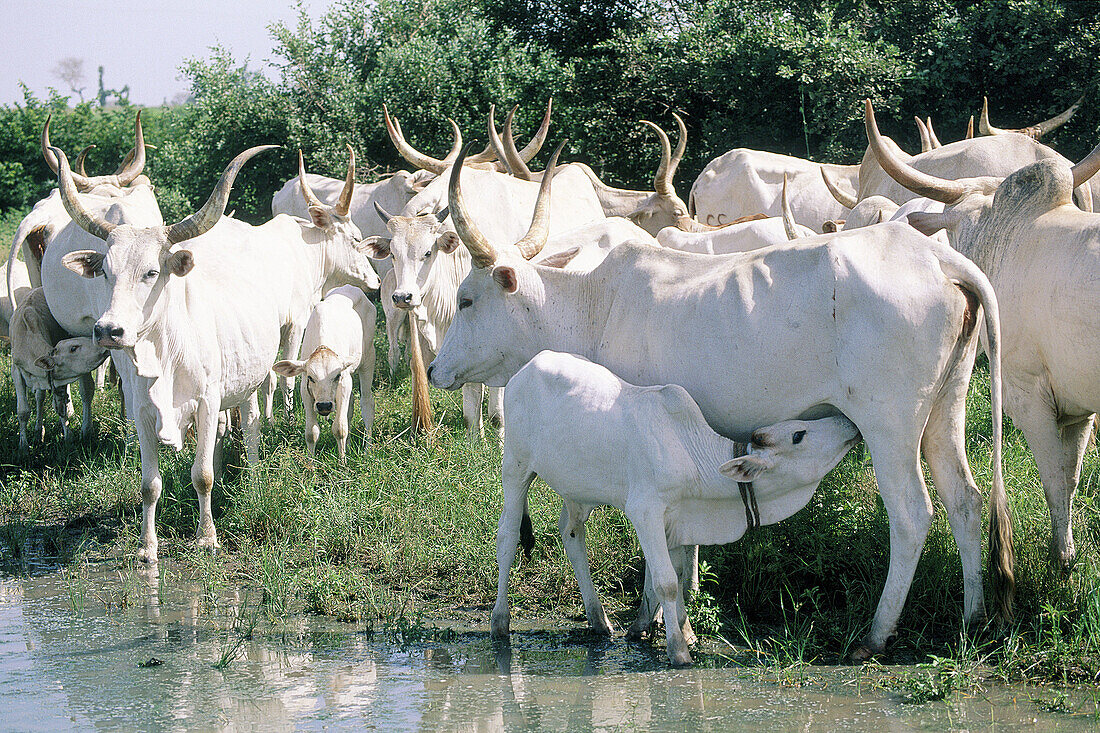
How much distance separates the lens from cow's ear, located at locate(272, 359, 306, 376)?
26.3 feet

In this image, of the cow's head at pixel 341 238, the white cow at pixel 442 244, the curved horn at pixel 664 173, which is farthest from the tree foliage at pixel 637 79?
the cow's head at pixel 341 238

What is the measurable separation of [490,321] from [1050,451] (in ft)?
9.18

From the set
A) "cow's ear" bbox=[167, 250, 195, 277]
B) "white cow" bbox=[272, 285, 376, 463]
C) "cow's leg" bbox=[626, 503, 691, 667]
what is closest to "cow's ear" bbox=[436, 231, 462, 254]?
"white cow" bbox=[272, 285, 376, 463]

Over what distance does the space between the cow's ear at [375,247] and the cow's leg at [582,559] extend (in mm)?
3985

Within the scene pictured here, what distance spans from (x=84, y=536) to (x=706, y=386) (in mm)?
4419

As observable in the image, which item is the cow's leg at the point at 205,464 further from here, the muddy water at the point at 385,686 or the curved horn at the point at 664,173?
the curved horn at the point at 664,173

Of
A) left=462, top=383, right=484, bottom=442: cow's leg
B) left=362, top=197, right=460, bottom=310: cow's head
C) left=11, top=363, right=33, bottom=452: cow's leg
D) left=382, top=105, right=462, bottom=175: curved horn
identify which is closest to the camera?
left=462, top=383, right=484, bottom=442: cow's leg

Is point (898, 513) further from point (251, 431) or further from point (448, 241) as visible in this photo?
point (251, 431)

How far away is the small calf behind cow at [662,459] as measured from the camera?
4.93 m

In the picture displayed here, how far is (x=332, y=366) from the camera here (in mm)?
8086

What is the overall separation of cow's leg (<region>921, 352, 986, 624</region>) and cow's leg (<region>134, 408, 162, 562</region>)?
176 inches

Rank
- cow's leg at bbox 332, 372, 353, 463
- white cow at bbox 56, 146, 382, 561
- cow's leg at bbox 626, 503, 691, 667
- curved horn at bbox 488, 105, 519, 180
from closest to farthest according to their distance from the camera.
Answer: cow's leg at bbox 626, 503, 691, 667 → white cow at bbox 56, 146, 382, 561 → cow's leg at bbox 332, 372, 353, 463 → curved horn at bbox 488, 105, 519, 180

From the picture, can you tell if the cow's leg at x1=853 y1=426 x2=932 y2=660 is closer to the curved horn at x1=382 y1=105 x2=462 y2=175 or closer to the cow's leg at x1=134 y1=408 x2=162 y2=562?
the cow's leg at x1=134 y1=408 x2=162 y2=562

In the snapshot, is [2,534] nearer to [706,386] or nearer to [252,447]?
[252,447]
